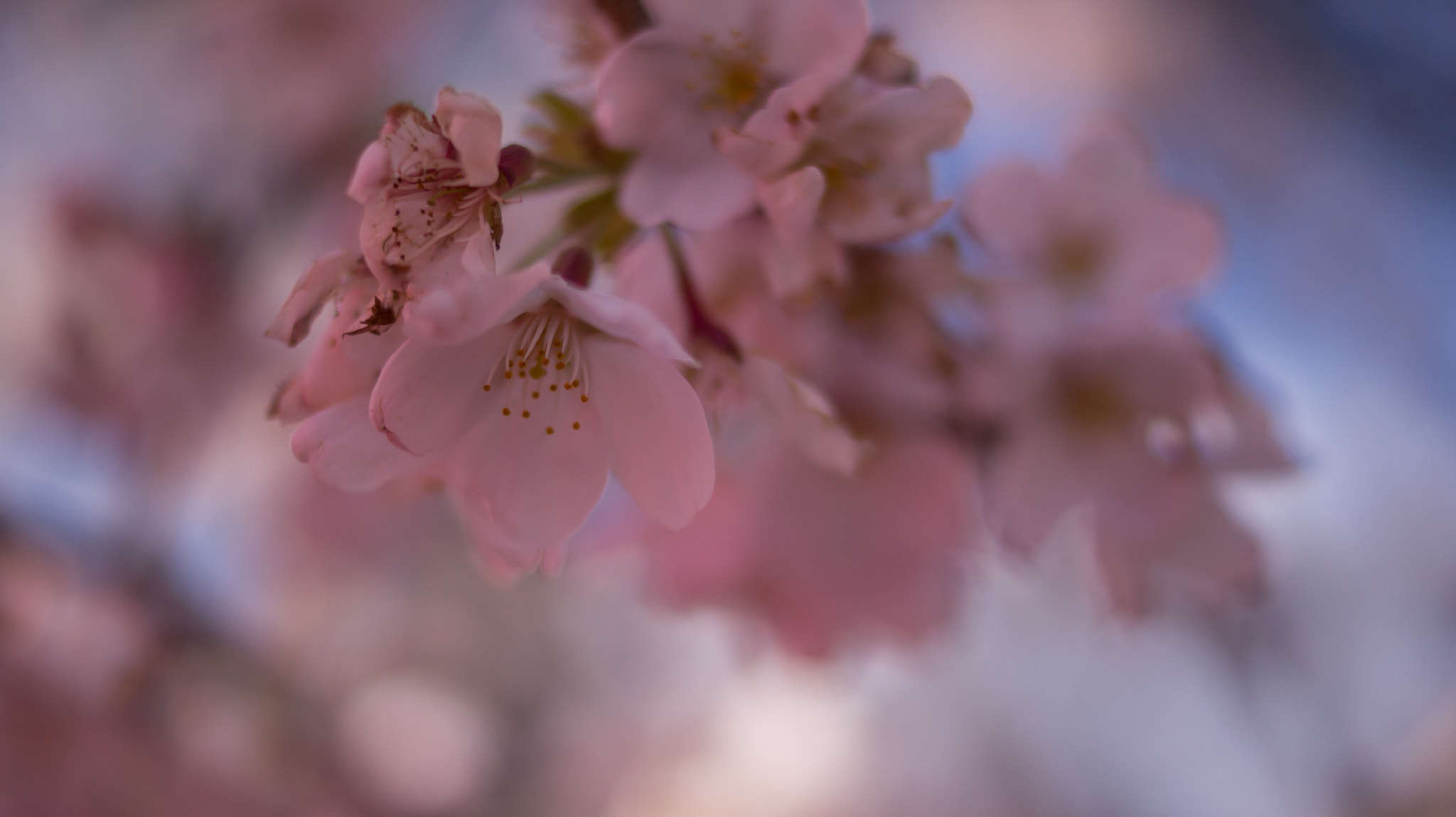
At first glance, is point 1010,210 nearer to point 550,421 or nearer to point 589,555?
point 550,421

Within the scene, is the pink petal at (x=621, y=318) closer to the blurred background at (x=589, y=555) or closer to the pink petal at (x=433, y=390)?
the pink petal at (x=433, y=390)

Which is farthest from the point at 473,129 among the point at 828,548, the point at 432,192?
the point at 828,548

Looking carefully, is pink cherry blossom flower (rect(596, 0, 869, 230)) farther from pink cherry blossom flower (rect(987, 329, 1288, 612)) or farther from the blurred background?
the blurred background

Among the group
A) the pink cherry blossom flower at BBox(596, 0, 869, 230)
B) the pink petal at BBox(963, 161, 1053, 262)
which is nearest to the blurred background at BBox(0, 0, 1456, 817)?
the pink petal at BBox(963, 161, 1053, 262)

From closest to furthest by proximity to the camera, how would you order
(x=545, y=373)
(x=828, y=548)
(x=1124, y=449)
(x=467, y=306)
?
(x=467, y=306) < (x=545, y=373) < (x=1124, y=449) < (x=828, y=548)

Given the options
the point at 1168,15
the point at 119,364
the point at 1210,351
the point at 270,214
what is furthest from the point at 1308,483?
the point at 119,364

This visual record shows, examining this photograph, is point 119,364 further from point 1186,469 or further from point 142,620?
point 1186,469

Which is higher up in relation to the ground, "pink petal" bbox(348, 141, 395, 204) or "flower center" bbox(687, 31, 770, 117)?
"flower center" bbox(687, 31, 770, 117)

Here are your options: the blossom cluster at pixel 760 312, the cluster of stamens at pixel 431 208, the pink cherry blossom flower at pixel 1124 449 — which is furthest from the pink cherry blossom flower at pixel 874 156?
the pink cherry blossom flower at pixel 1124 449
